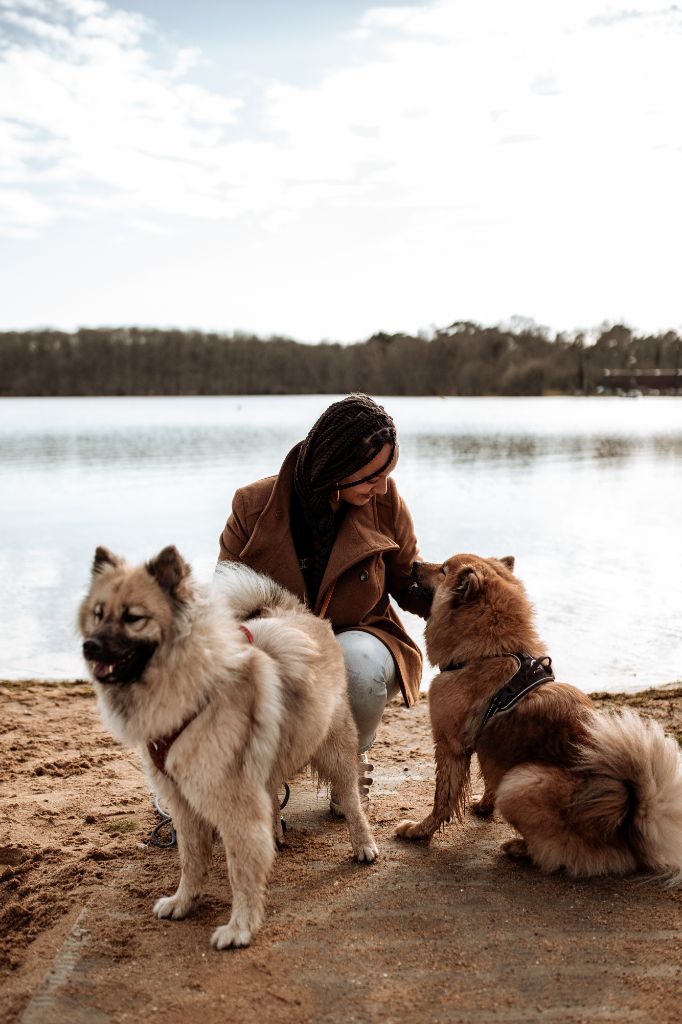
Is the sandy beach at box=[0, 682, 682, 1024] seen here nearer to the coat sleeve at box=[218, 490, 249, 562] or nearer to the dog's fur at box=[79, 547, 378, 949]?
the dog's fur at box=[79, 547, 378, 949]

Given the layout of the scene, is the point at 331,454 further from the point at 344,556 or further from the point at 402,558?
the point at 402,558

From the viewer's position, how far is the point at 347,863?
3.20 metres

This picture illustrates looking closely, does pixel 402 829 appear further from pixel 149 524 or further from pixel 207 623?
pixel 149 524

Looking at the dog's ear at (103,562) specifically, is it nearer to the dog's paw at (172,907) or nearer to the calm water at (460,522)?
the calm water at (460,522)

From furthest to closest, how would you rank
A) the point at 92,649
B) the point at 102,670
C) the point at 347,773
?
the point at 347,773 → the point at 102,670 → the point at 92,649

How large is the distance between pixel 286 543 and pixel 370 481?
49cm

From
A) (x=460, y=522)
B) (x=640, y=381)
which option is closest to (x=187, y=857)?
(x=460, y=522)

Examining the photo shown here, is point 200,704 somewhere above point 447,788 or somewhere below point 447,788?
above

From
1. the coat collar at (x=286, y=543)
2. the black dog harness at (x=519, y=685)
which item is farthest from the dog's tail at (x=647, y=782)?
the coat collar at (x=286, y=543)

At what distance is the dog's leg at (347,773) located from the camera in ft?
10.5

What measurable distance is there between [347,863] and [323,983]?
0.82 meters

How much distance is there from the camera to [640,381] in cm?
8631

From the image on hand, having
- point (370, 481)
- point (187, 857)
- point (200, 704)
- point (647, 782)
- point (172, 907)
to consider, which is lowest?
point (172, 907)

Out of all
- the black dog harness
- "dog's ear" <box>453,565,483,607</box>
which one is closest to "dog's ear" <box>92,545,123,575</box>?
"dog's ear" <box>453,565,483,607</box>
